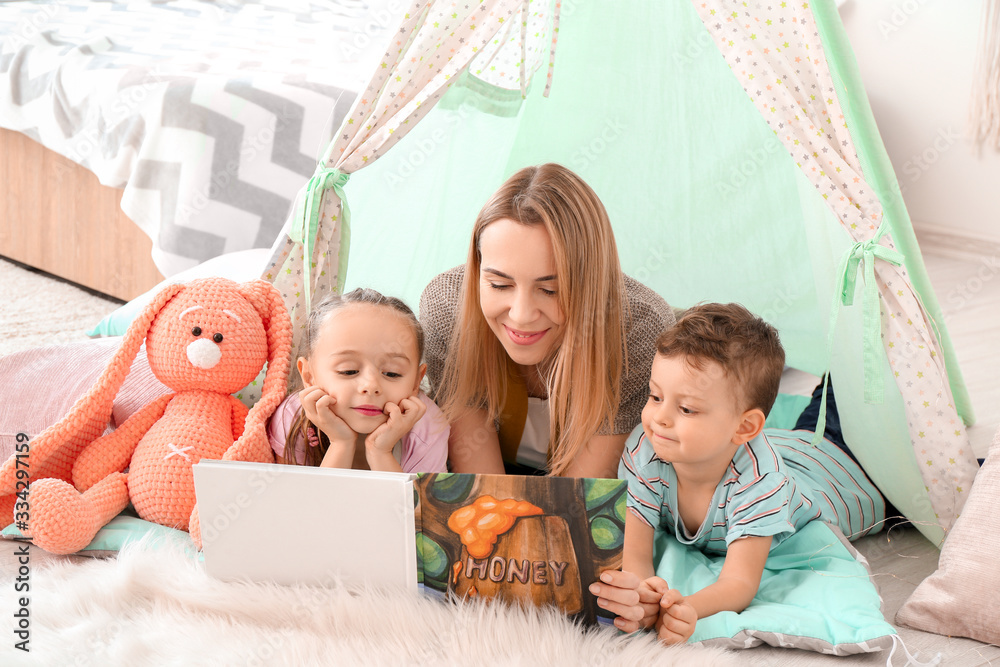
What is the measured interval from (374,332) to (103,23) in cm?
253

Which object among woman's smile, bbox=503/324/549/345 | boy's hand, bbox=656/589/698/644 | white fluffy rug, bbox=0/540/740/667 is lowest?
white fluffy rug, bbox=0/540/740/667

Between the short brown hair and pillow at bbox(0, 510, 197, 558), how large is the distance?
0.83 metres

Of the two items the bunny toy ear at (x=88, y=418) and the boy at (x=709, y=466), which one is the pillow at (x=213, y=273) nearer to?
the bunny toy ear at (x=88, y=418)

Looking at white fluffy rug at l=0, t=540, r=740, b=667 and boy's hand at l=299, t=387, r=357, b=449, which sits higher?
boy's hand at l=299, t=387, r=357, b=449

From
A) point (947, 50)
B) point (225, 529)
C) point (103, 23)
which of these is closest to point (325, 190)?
point (225, 529)

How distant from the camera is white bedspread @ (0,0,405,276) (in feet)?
7.64

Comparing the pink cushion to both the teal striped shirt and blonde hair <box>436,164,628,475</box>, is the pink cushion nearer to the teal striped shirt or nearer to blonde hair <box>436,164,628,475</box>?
blonde hair <box>436,164,628,475</box>

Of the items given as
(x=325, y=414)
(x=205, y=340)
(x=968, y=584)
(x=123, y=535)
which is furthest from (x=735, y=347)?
(x=123, y=535)

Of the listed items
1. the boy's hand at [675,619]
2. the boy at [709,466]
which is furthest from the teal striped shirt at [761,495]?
the boy's hand at [675,619]

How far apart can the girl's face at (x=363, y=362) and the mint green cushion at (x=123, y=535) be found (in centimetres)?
33

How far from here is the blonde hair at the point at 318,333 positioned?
54.4 inches

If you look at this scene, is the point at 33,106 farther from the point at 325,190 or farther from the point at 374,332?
the point at 374,332

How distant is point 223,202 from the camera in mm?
2338

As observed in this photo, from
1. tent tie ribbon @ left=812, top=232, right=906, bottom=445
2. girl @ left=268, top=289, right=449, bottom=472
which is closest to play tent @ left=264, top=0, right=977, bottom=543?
tent tie ribbon @ left=812, top=232, right=906, bottom=445
